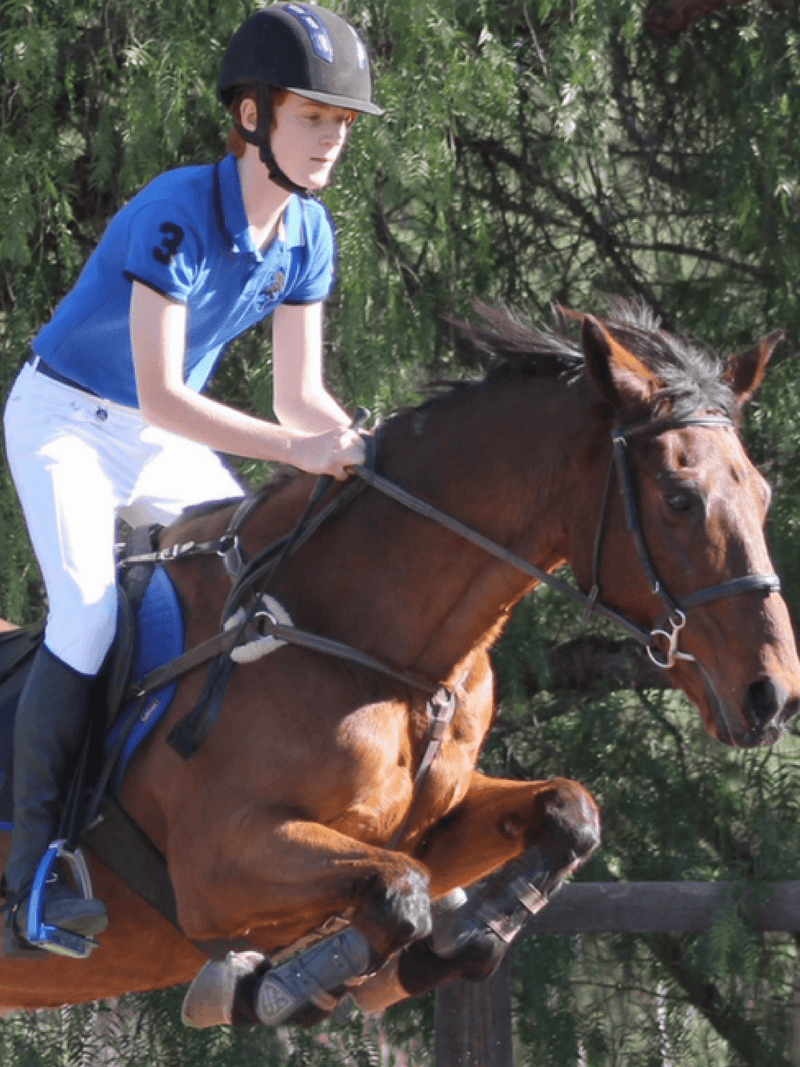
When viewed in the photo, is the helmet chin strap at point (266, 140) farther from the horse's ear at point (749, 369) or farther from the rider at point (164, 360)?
the horse's ear at point (749, 369)

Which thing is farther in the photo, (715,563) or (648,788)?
(648,788)

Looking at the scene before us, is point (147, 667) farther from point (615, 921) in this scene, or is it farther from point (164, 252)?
point (615, 921)

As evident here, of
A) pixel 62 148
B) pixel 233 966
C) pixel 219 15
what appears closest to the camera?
pixel 233 966

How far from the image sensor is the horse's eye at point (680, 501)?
3.03 m

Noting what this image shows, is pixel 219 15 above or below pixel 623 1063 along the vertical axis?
above

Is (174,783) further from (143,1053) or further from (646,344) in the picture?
(143,1053)

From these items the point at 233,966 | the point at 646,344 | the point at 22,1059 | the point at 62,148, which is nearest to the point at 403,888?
the point at 233,966

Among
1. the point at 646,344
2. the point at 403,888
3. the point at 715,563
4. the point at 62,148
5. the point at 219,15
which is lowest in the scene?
the point at 403,888

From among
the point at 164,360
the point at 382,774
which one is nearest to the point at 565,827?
the point at 382,774

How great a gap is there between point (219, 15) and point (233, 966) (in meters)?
3.76

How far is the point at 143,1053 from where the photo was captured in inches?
240

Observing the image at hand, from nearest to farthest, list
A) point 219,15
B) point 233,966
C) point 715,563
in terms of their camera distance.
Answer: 1. point 715,563
2. point 233,966
3. point 219,15

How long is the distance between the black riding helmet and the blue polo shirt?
168 millimetres

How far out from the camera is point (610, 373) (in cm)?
318
